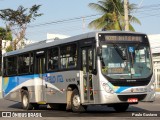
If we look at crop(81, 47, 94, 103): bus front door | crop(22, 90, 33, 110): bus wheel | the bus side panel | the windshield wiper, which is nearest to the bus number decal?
the bus side panel

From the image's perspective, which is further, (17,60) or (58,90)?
(17,60)

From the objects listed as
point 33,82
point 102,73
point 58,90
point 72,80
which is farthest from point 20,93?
point 102,73

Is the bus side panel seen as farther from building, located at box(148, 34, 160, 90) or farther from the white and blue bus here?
building, located at box(148, 34, 160, 90)

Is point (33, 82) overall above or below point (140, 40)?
below

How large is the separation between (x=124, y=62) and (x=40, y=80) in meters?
5.50

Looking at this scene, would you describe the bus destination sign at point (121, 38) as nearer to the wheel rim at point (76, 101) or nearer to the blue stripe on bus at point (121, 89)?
the blue stripe on bus at point (121, 89)

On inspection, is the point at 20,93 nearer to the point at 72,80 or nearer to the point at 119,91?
the point at 72,80

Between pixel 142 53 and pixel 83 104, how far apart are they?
3054mm

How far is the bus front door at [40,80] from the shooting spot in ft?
66.7

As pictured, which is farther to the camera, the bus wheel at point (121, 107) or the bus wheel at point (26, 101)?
the bus wheel at point (26, 101)

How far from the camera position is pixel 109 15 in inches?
1813

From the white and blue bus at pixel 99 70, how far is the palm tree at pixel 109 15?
24.7m

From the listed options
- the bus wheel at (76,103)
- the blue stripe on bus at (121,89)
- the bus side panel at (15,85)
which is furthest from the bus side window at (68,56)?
the bus side panel at (15,85)

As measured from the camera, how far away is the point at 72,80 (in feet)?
58.6
